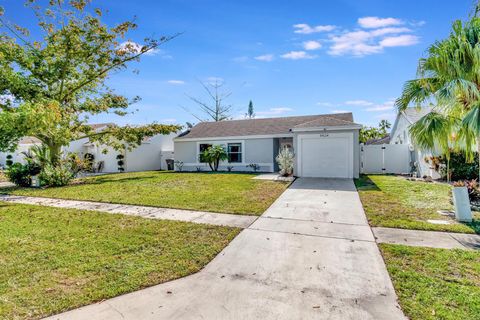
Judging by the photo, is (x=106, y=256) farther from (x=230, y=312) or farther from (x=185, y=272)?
(x=230, y=312)

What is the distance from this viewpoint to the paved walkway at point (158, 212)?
6.21 meters

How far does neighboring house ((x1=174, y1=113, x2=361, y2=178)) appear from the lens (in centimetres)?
1362

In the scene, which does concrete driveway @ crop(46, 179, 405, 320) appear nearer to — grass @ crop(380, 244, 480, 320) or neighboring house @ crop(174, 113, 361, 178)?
grass @ crop(380, 244, 480, 320)

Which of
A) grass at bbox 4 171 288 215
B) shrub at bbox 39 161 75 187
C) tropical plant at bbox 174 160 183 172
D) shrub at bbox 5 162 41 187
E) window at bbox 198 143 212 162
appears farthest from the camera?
tropical plant at bbox 174 160 183 172

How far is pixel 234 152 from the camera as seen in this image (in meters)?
18.9

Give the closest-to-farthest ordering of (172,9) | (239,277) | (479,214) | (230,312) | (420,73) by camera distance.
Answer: (230,312) < (239,277) < (479,214) < (420,73) < (172,9)

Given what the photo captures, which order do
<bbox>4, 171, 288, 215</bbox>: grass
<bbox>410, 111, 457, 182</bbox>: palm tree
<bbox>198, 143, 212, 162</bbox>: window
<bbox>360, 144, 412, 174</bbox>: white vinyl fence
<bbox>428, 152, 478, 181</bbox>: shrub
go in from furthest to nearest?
<bbox>198, 143, 212, 162</bbox>: window → <bbox>360, 144, 412, 174</bbox>: white vinyl fence → <bbox>428, 152, 478, 181</bbox>: shrub → <bbox>4, 171, 288, 215</bbox>: grass → <bbox>410, 111, 457, 182</bbox>: palm tree

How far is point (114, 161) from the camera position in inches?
890

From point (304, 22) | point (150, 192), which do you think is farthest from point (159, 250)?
point (304, 22)

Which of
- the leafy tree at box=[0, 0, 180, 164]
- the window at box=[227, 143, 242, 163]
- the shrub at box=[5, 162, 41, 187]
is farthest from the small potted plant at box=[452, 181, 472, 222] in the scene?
the shrub at box=[5, 162, 41, 187]

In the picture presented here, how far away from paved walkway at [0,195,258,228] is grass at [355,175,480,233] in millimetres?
3169

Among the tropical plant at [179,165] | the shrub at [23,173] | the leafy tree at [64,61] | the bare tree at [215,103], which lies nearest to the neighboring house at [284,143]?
the tropical plant at [179,165]

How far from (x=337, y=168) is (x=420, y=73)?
23.5 feet

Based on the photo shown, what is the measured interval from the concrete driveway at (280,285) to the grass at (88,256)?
30cm
